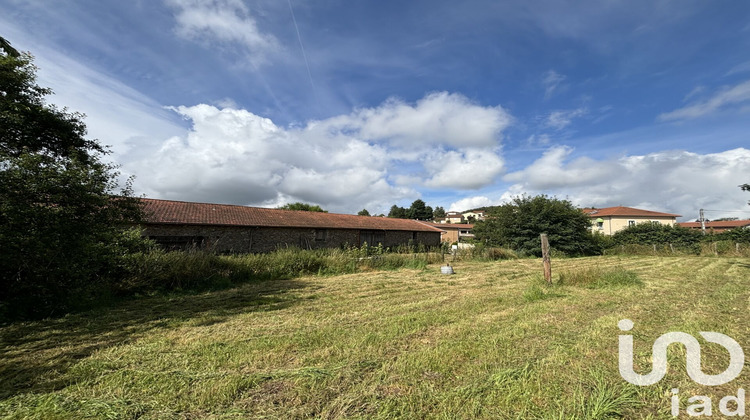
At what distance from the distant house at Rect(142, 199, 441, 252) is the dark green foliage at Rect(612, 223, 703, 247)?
2043 centimetres

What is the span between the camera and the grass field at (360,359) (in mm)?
2598

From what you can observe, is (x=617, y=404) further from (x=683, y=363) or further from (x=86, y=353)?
(x=86, y=353)

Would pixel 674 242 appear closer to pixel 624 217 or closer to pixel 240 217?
pixel 624 217

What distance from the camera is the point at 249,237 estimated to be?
747 inches

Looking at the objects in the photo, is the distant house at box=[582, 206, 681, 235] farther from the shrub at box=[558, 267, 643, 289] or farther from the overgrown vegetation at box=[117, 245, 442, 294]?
the overgrown vegetation at box=[117, 245, 442, 294]

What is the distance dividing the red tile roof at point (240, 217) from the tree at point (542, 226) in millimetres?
8496

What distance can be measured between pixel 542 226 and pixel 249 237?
68.3ft

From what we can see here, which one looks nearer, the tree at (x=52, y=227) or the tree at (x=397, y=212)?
the tree at (x=52, y=227)

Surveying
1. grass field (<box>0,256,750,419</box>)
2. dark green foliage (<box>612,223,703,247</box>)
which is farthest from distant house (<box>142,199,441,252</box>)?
dark green foliage (<box>612,223,703,247</box>)

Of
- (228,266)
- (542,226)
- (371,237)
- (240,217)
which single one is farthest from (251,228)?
(542,226)

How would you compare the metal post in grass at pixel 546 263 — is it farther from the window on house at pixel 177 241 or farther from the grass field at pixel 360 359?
the window on house at pixel 177 241

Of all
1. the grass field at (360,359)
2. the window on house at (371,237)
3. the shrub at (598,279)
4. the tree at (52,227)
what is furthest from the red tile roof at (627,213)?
the tree at (52,227)

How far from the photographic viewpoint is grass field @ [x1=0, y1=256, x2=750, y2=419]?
2.60m

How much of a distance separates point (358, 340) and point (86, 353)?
11.3ft
